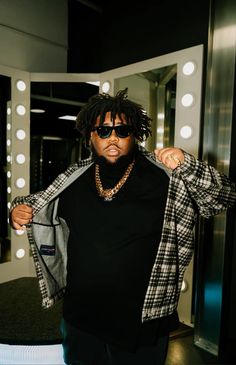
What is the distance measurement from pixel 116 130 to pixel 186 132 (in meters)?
1.01

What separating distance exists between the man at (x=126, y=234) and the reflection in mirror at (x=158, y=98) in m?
1.12

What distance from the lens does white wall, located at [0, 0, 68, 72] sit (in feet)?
8.76

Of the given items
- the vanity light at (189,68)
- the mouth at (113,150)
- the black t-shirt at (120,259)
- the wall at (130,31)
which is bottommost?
the black t-shirt at (120,259)

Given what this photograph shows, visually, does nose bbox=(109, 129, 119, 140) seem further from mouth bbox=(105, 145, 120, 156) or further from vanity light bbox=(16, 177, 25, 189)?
vanity light bbox=(16, 177, 25, 189)

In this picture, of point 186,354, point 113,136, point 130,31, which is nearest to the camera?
point 113,136

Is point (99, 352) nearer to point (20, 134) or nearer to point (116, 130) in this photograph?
point (116, 130)

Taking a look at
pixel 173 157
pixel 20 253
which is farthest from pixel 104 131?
pixel 20 253

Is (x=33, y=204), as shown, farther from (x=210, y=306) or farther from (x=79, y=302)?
(x=210, y=306)

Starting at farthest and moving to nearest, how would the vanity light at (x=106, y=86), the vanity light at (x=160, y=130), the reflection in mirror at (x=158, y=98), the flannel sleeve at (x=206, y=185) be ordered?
the vanity light at (x=106, y=86) < the vanity light at (x=160, y=130) < the reflection in mirror at (x=158, y=98) < the flannel sleeve at (x=206, y=185)

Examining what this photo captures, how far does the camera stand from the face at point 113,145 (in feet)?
3.80

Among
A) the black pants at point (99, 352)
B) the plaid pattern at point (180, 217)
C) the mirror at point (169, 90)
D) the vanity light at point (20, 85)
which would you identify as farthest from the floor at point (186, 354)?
the vanity light at point (20, 85)

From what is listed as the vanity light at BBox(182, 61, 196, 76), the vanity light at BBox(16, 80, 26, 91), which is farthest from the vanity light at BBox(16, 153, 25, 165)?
the vanity light at BBox(182, 61, 196, 76)

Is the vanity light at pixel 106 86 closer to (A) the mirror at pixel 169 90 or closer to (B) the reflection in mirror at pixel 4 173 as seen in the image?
Result: (A) the mirror at pixel 169 90

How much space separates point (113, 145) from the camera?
116 cm
